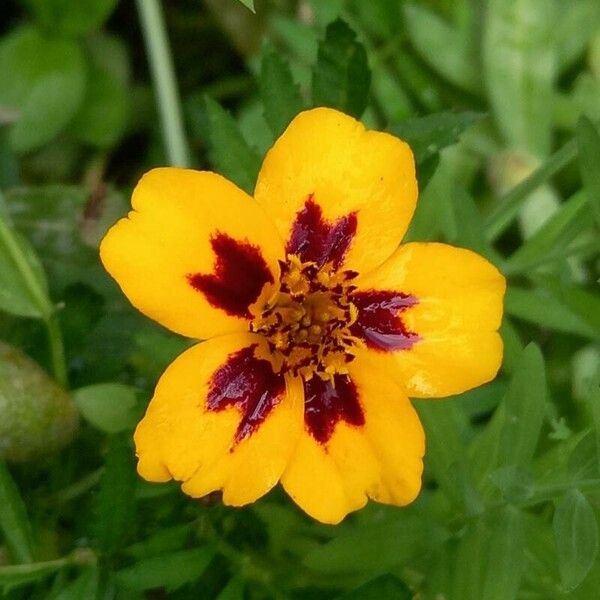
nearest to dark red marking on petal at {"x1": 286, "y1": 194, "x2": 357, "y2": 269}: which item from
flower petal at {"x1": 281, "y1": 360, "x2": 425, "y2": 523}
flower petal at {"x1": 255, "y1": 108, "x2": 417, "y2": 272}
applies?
flower petal at {"x1": 255, "y1": 108, "x2": 417, "y2": 272}

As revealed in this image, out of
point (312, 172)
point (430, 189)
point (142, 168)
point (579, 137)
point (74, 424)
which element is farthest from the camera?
point (142, 168)

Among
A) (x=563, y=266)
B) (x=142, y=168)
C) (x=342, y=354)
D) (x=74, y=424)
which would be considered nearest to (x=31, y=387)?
(x=74, y=424)

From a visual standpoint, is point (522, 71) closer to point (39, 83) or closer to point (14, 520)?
point (39, 83)

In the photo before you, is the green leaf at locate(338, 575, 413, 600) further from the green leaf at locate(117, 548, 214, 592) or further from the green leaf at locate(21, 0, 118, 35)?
the green leaf at locate(21, 0, 118, 35)

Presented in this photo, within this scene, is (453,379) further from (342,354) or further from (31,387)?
(31,387)

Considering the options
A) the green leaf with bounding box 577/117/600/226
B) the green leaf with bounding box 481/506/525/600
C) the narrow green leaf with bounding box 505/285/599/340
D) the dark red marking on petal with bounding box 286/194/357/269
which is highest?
the dark red marking on petal with bounding box 286/194/357/269

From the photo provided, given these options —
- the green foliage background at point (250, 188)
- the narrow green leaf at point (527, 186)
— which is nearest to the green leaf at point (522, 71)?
the green foliage background at point (250, 188)

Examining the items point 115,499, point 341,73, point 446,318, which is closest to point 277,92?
point 341,73
